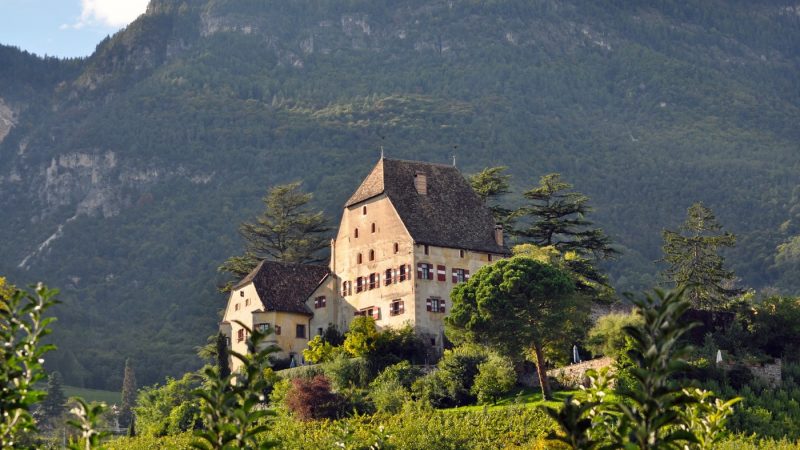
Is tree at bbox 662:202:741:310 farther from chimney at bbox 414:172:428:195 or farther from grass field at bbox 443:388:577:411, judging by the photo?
grass field at bbox 443:388:577:411

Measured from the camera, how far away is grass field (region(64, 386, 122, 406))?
17838 cm

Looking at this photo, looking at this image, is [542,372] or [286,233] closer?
[542,372]

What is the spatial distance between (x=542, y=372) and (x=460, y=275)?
17.6 metres

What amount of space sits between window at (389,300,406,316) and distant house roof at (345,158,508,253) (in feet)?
14.2

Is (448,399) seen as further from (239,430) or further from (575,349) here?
(239,430)

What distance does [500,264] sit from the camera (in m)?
102

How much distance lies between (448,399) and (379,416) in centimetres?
509

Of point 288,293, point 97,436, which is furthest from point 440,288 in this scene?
point 97,436

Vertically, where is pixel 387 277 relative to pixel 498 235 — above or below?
below

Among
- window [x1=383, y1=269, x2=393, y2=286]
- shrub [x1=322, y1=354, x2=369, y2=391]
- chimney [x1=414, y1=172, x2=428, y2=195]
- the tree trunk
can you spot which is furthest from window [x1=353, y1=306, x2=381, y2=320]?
the tree trunk

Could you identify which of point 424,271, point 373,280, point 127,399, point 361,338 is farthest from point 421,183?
point 127,399

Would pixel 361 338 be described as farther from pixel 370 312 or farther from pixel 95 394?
pixel 95 394

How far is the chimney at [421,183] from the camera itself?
119 m

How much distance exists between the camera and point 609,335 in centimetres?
9900
